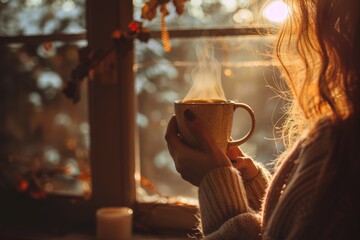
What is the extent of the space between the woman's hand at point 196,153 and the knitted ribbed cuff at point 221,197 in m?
0.02

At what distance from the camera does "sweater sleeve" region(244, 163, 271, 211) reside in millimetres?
893

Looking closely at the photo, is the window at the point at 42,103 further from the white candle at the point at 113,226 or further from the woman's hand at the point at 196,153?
the woman's hand at the point at 196,153

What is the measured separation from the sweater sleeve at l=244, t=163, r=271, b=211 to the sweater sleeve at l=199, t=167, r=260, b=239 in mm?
123

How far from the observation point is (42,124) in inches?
62.4

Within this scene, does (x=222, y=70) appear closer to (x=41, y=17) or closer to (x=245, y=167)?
(x=245, y=167)

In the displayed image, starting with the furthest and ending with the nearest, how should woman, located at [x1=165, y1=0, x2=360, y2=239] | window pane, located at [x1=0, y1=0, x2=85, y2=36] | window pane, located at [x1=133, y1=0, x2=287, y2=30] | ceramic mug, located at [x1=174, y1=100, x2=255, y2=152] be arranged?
window pane, located at [x1=0, y1=0, x2=85, y2=36], window pane, located at [x1=133, y1=0, x2=287, y2=30], ceramic mug, located at [x1=174, y1=100, x2=255, y2=152], woman, located at [x1=165, y1=0, x2=360, y2=239]

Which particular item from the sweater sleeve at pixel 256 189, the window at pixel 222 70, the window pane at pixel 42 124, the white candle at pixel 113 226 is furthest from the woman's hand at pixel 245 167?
the window pane at pixel 42 124

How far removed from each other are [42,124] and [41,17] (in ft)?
1.21

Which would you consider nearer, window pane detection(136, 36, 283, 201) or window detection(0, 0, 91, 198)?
window pane detection(136, 36, 283, 201)

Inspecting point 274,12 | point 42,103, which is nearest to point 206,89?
point 274,12

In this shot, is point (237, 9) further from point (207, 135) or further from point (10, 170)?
point (10, 170)

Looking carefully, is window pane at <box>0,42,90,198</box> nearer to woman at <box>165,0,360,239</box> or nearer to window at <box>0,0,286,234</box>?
window at <box>0,0,286,234</box>

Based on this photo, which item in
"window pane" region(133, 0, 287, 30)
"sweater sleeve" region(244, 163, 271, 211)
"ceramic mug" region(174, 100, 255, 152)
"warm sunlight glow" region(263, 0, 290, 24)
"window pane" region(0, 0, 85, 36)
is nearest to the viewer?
"ceramic mug" region(174, 100, 255, 152)

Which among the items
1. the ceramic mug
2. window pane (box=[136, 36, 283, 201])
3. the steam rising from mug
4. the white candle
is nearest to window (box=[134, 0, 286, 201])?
window pane (box=[136, 36, 283, 201])
